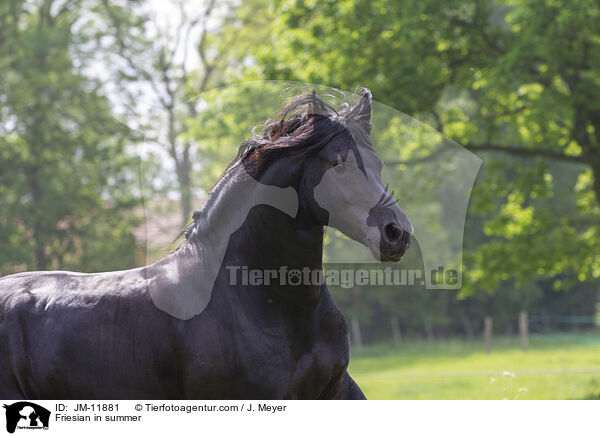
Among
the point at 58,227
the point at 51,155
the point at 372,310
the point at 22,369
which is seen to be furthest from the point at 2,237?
the point at 22,369

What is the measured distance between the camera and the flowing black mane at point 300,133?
8.99 ft

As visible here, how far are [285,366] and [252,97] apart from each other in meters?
9.46

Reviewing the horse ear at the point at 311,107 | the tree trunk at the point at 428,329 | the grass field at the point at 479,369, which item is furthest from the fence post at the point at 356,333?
the horse ear at the point at 311,107

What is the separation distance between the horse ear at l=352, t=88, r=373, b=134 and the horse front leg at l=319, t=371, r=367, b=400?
1.15 m

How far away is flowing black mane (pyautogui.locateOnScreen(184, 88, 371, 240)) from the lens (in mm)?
2740

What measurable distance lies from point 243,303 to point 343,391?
670 mm

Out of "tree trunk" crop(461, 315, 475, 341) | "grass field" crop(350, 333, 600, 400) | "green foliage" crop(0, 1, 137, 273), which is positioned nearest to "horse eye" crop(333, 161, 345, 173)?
"grass field" crop(350, 333, 600, 400)

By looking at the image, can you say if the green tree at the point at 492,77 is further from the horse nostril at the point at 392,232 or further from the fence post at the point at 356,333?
the fence post at the point at 356,333

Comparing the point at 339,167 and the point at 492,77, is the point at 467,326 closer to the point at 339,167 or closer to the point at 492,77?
the point at 492,77

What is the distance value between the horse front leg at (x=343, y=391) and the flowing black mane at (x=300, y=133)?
96cm

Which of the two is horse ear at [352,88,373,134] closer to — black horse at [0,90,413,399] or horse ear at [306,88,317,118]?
black horse at [0,90,413,399]

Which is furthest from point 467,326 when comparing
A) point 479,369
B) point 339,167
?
point 339,167
